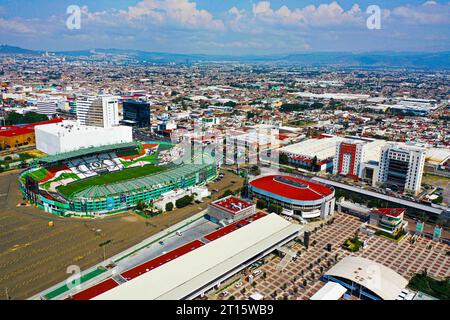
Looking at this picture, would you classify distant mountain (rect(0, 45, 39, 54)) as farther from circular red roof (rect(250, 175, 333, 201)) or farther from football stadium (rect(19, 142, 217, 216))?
circular red roof (rect(250, 175, 333, 201))

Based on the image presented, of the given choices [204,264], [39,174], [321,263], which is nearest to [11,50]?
[39,174]

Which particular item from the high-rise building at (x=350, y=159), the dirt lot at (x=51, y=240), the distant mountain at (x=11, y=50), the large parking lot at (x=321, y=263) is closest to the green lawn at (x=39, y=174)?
the dirt lot at (x=51, y=240)

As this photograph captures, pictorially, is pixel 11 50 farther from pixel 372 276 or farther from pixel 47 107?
pixel 372 276

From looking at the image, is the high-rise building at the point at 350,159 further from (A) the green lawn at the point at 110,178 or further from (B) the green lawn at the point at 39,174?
(B) the green lawn at the point at 39,174
